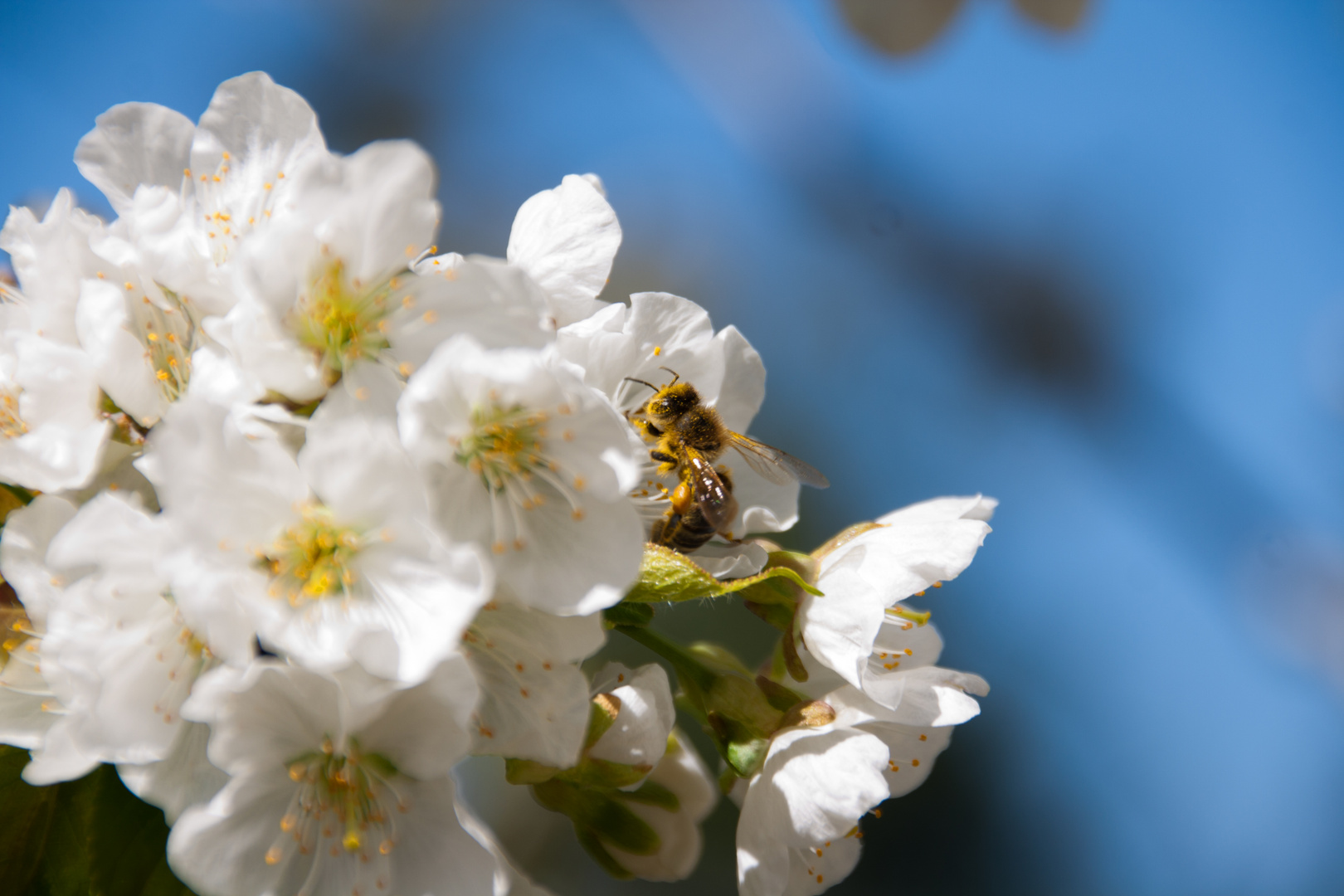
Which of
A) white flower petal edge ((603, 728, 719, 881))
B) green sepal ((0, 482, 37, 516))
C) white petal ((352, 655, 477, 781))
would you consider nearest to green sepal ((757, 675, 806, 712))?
white flower petal edge ((603, 728, 719, 881))

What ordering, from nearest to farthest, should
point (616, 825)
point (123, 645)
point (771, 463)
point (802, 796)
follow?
point (123, 645) < point (802, 796) < point (616, 825) < point (771, 463)

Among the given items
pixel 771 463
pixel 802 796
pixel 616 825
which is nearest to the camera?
pixel 802 796

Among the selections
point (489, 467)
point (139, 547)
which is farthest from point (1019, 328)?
point (139, 547)

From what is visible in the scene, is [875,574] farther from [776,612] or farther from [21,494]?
[21,494]

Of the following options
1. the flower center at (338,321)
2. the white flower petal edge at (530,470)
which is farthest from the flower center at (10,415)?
the white flower petal edge at (530,470)

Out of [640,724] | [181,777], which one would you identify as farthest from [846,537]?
[181,777]

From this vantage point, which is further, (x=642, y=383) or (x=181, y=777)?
(x=642, y=383)

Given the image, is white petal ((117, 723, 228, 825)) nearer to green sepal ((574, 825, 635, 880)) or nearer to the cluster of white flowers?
the cluster of white flowers

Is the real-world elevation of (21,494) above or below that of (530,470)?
below
